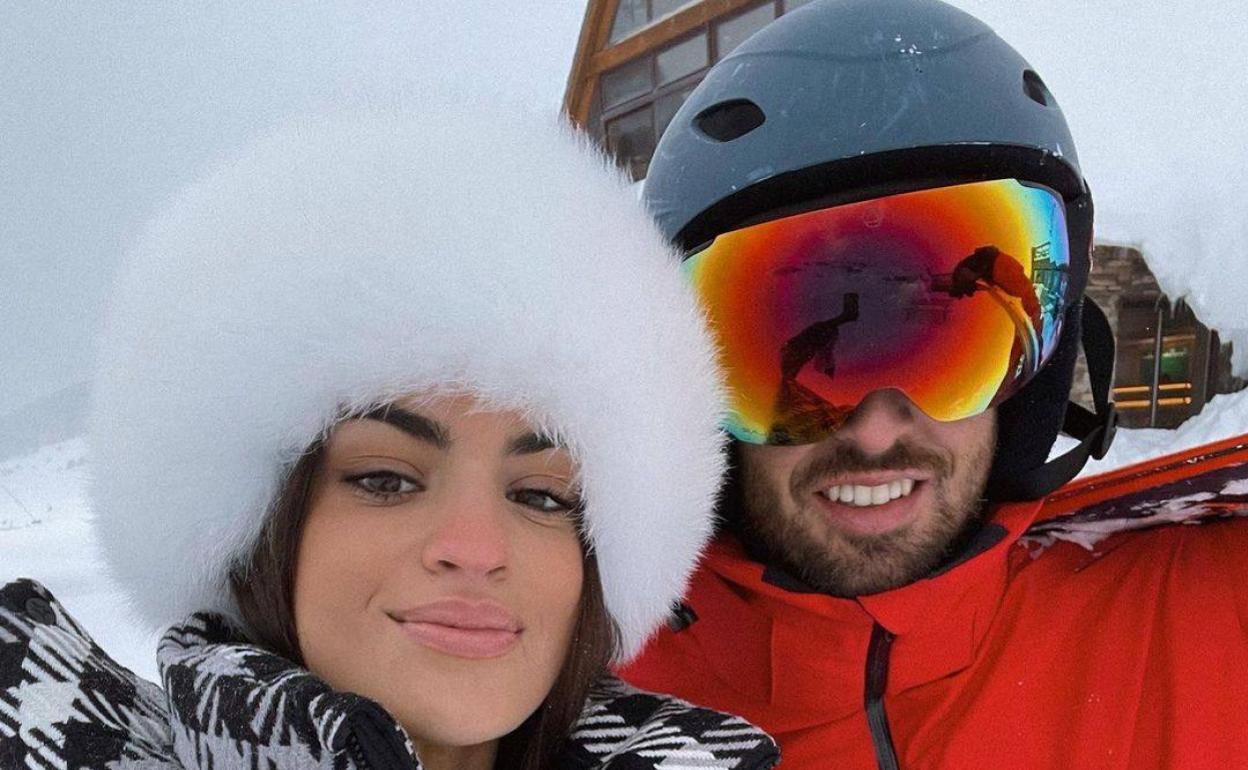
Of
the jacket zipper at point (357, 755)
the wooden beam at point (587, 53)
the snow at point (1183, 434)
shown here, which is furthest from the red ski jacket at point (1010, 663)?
the wooden beam at point (587, 53)

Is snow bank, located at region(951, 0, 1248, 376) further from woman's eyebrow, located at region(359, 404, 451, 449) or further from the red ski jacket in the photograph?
woman's eyebrow, located at region(359, 404, 451, 449)

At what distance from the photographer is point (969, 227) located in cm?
150

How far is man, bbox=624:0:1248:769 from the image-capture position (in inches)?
53.7

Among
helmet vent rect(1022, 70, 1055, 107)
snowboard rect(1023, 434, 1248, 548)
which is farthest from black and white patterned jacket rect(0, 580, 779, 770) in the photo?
helmet vent rect(1022, 70, 1055, 107)

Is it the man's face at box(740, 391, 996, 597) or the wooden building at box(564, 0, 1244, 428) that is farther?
the wooden building at box(564, 0, 1244, 428)

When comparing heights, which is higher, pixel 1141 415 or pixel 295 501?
pixel 1141 415

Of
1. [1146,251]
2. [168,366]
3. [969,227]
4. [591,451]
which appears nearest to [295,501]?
[168,366]

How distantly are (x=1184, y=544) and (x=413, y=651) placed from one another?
1337 mm

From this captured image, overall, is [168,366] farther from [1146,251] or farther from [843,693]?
[1146,251]

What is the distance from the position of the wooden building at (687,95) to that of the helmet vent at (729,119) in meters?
3.83

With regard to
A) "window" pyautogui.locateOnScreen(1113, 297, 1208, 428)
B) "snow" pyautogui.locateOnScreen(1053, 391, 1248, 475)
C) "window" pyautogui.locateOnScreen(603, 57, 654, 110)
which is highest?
"window" pyautogui.locateOnScreen(603, 57, 654, 110)

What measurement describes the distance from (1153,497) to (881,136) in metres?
0.78

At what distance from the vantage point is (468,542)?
89 cm

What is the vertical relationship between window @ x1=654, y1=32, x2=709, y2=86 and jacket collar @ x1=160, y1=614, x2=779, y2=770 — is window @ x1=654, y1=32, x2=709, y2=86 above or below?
above
